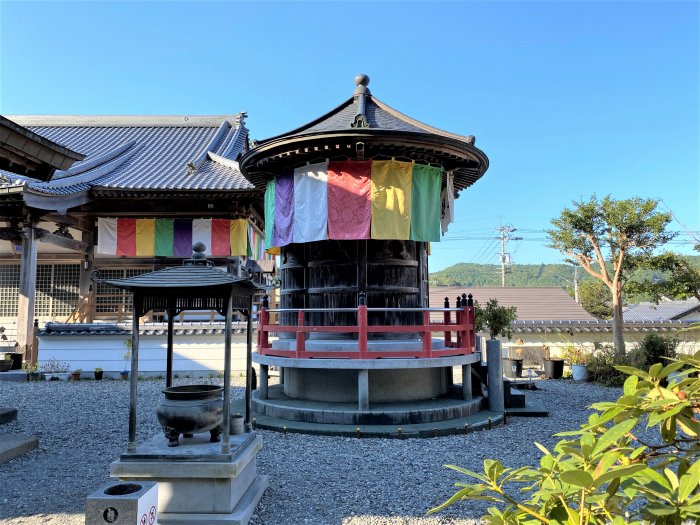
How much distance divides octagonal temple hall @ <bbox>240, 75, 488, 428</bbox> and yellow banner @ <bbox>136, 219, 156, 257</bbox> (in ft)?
24.2

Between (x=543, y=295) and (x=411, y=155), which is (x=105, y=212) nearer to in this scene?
(x=411, y=155)

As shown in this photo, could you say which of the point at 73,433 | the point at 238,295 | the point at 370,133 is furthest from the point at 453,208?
the point at 73,433

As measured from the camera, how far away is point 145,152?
69.8 feet

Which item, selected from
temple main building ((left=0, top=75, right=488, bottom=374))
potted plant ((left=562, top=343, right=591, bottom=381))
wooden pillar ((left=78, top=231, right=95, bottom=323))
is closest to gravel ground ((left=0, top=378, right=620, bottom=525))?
temple main building ((left=0, top=75, right=488, bottom=374))

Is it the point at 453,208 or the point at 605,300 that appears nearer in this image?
the point at 453,208

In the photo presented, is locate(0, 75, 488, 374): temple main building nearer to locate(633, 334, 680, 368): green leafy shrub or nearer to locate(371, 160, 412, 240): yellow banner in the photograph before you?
locate(371, 160, 412, 240): yellow banner

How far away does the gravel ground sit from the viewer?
481 centimetres

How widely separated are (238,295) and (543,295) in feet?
86.6

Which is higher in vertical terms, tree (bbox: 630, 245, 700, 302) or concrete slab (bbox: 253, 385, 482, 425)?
tree (bbox: 630, 245, 700, 302)

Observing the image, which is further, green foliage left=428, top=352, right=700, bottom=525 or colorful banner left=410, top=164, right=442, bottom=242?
colorful banner left=410, top=164, right=442, bottom=242

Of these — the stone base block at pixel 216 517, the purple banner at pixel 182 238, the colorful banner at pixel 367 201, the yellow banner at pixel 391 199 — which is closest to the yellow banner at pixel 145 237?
the purple banner at pixel 182 238

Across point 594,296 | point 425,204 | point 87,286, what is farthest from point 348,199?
point 594,296

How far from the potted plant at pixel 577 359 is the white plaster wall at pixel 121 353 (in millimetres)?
11036

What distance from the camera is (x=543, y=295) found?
2828 cm
